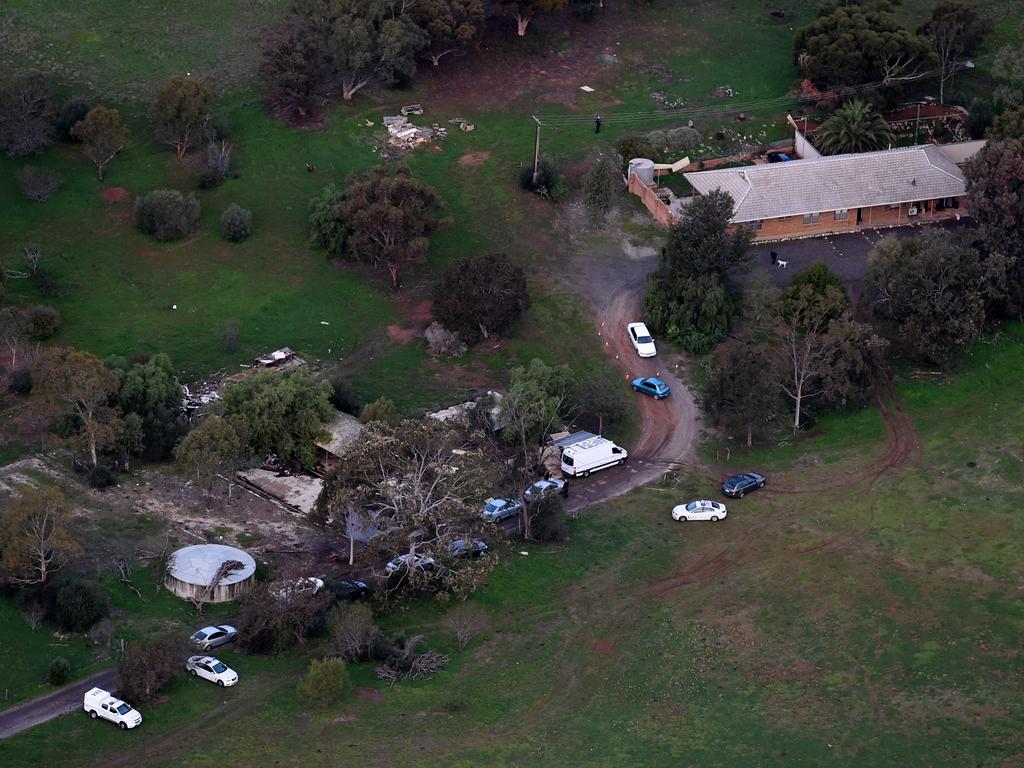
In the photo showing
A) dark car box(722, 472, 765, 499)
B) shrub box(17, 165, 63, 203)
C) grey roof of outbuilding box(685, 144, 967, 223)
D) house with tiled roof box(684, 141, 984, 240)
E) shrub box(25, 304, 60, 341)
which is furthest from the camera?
shrub box(17, 165, 63, 203)

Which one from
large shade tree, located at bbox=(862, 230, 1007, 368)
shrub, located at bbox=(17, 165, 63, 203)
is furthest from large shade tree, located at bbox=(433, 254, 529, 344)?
shrub, located at bbox=(17, 165, 63, 203)

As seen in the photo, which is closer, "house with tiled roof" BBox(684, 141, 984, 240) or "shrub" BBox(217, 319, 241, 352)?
"shrub" BBox(217, 319, 241, 352)

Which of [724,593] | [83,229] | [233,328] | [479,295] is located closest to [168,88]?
[83,229]

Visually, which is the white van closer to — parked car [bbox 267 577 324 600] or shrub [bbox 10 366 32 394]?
parked car [bbox 267 577 324 600]

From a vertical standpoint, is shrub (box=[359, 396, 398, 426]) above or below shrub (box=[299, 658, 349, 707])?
above

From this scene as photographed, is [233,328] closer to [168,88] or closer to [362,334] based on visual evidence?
[362,334]

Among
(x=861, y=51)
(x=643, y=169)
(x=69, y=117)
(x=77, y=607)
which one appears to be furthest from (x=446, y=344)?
(x=861, y=51)

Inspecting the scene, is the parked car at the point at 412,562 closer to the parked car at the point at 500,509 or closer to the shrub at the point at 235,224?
the parked car at the point at 500,509

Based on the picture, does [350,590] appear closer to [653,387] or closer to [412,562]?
[412,562]
